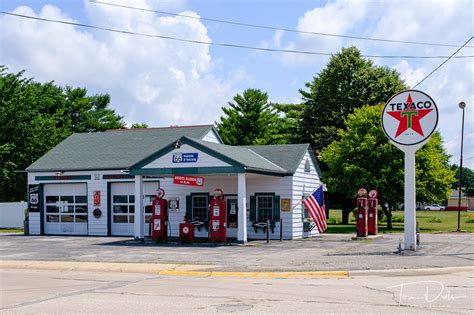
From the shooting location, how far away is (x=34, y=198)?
107 ft

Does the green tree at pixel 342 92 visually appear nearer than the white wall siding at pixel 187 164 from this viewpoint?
No

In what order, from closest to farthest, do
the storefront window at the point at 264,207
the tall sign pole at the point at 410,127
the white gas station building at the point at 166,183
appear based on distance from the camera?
1. the tall sign pole at the point at 410,127
2. the white gas station building at the point at 166,183
3. the storefront window at the point at 264,207

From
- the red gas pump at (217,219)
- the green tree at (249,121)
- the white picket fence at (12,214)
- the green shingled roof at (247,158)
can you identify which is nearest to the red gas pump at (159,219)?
the red gas pump at (217,219)

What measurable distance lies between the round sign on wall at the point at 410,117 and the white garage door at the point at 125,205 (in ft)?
46.6

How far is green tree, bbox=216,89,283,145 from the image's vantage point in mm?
64312

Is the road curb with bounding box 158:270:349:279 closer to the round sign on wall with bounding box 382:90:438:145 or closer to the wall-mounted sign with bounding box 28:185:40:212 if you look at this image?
the round sign on wall with bounding box 382:90:438:145

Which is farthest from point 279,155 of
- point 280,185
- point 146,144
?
point 146,144

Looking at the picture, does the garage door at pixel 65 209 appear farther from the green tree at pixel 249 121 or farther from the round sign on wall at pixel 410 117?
the green tree at pixel 249 121

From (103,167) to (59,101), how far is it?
36890mm

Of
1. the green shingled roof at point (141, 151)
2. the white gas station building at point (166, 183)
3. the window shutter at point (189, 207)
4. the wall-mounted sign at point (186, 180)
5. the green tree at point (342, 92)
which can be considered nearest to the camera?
the wall-mounted sign at point (186, 180)

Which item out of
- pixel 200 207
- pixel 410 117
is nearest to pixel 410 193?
pixel 410 117

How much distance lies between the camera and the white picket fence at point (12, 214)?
39.8 m
